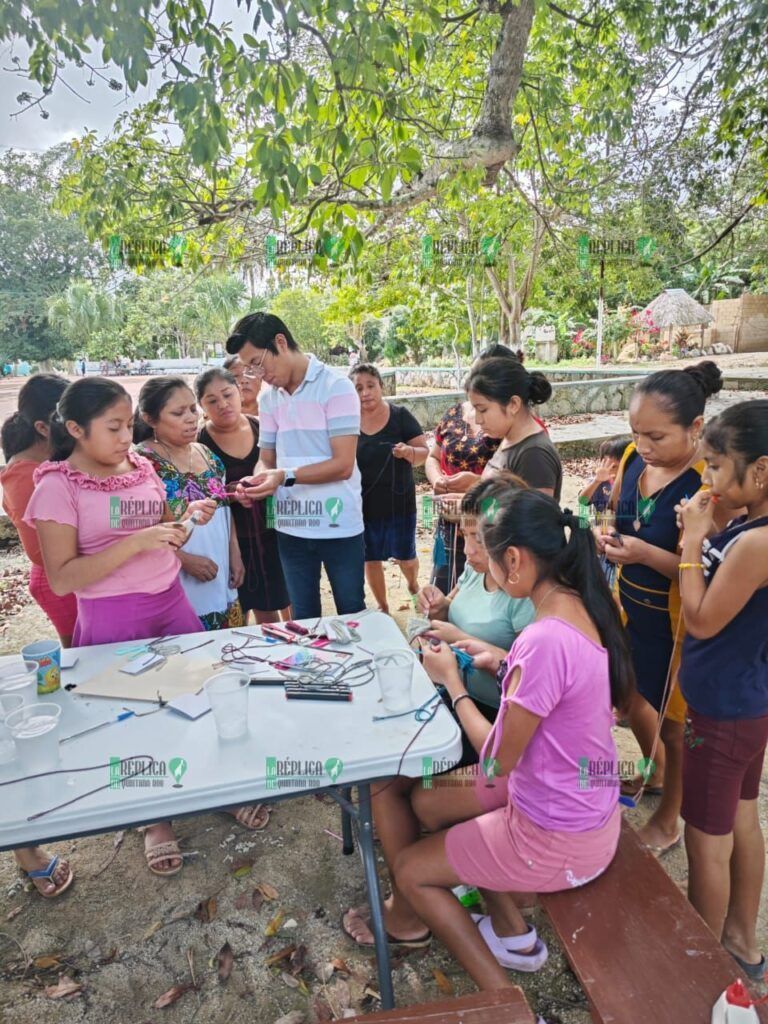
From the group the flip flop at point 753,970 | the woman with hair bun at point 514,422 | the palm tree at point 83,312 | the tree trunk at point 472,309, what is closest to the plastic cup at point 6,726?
the woman with hair bun at point 514,422

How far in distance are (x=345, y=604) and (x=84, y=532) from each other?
4.14 ft

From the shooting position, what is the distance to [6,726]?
1.51m

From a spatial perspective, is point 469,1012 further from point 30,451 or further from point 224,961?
point 30,451

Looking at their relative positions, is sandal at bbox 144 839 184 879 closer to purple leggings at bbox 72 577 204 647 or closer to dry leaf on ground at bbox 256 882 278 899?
dry leaf on ground at bbox 256 882 278 899

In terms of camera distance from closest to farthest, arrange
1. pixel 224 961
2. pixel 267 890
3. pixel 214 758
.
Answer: pixel 214 758 → pixel 224 961 → pixel 267 890

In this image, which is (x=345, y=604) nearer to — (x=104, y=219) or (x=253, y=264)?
(x=104, y=219)

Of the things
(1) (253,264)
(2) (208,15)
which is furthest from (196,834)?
(1) (253,264)

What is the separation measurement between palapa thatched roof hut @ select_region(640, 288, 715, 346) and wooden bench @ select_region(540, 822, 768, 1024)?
23149 mm

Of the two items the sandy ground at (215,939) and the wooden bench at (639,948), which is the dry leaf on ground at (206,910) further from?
the wooden bench at (639,948)

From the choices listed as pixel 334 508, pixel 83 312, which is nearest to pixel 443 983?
pixel 334 508

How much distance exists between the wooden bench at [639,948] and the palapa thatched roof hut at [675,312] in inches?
911

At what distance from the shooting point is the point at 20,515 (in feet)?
8.18

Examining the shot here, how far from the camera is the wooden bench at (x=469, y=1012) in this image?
1.15 metres

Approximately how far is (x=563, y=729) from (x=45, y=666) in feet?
4.85
